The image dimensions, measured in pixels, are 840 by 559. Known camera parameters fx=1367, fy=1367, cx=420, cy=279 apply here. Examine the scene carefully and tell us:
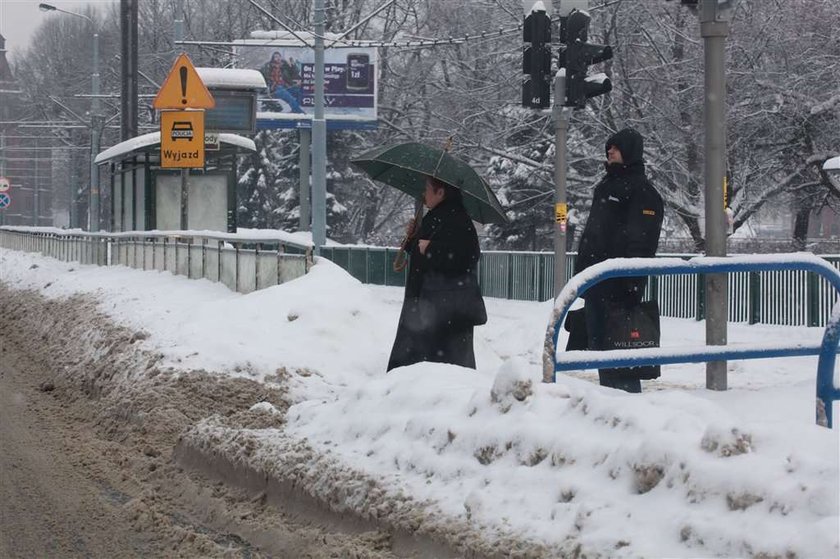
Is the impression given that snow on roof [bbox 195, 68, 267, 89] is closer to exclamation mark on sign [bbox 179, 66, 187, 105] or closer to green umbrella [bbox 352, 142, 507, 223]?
exclamation mark on sign [bbox 179, 66, 187, 105]

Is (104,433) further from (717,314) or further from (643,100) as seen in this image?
(643,100)

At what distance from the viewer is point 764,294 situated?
67.4ft

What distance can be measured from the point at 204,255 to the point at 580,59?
6.80 meters

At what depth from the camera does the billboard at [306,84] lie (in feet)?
159

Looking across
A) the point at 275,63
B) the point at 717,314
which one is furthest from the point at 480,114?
the point at 717,314

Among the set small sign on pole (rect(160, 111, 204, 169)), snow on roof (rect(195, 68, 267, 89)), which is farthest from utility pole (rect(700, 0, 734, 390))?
snow on roof (rect(195, 68, 267, 89))

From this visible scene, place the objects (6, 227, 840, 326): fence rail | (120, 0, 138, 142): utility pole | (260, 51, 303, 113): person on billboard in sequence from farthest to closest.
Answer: (260, 51, 303, 113): person on billboard, (120, 0, 138, 142): utility pole, (6, 227, 840, 326): fence rail

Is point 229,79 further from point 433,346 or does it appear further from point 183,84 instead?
point 433,346

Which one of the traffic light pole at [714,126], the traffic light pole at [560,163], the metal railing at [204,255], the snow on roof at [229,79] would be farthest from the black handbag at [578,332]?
the snow on roof at [229,79]

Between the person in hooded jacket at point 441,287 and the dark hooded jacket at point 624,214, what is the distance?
36.3 inches

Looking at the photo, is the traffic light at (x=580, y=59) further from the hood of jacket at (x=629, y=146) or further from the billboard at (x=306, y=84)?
the billboard at (x=306, y=84)

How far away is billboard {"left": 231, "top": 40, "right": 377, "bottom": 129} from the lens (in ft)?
159

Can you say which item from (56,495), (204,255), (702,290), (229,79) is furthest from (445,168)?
(229,79)

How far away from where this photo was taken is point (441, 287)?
29.6 ft
